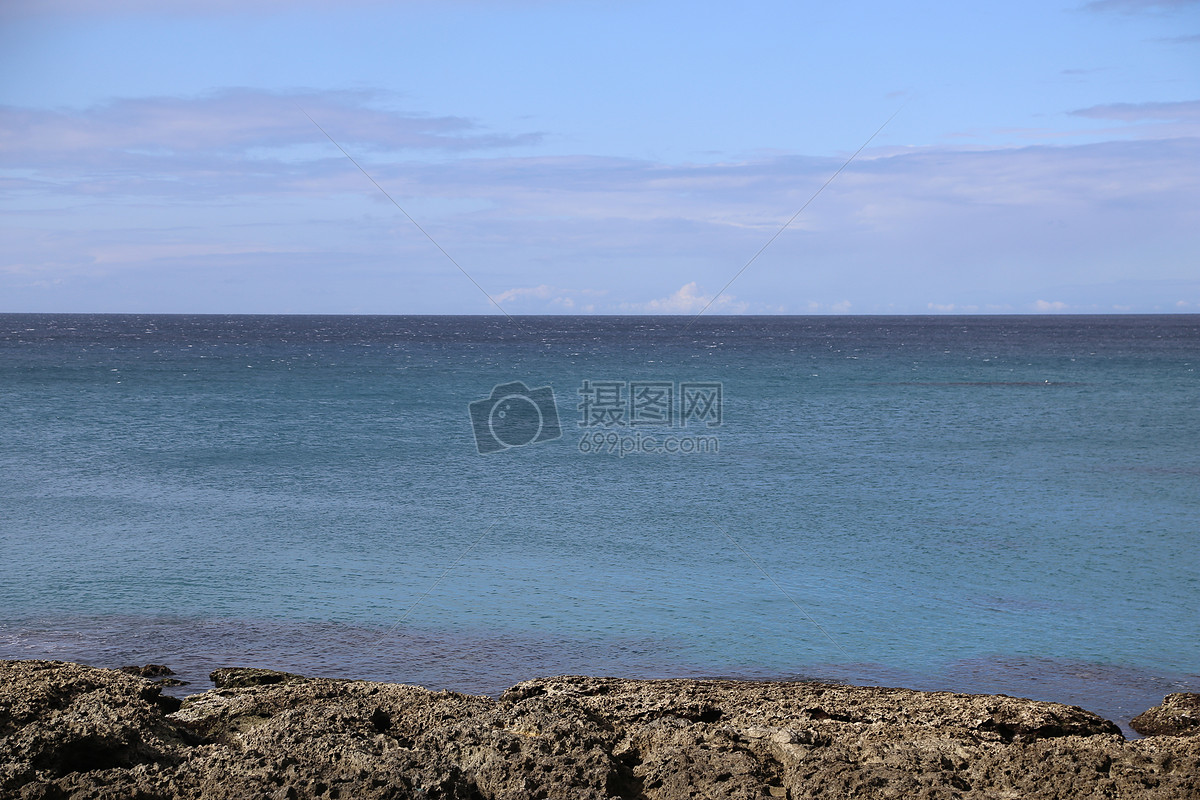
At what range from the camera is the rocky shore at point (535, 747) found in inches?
179

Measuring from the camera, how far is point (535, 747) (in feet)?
16.1

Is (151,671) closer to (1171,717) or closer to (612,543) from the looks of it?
(612,543)

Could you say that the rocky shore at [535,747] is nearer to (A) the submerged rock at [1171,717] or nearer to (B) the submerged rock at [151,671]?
(A) the submerged rock at [1171,717]

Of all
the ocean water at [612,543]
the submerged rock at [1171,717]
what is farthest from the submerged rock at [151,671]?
the submerged rock at [1171,717]

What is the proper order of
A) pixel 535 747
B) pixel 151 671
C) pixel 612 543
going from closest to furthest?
pixel 535 747
pixel 151 671
pixel 612 543

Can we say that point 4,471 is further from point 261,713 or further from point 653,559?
point 261,713

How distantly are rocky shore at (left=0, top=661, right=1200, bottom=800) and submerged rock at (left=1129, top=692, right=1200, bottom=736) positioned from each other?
57 cm

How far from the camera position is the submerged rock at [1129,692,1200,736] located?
657 centimetres

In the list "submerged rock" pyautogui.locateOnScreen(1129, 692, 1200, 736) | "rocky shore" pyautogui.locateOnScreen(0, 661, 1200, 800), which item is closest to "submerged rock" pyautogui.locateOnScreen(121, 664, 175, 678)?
"rocky shore" pyautogui.locateOnScreen(0, 661, 1200, 800)

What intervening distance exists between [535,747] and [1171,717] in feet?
16.6

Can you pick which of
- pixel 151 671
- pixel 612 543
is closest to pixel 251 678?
pixel 151 671

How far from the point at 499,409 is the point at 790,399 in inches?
440

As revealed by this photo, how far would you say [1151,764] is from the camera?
A: 4.77m

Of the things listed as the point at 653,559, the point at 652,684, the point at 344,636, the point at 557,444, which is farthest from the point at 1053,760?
the point at 557,444
